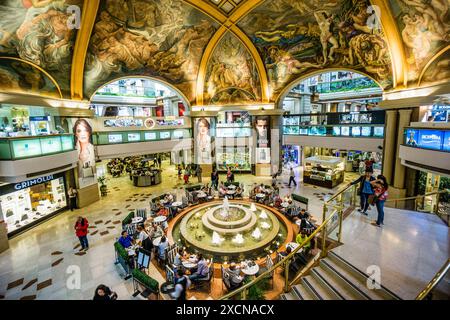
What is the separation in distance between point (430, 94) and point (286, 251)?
30.7 feet

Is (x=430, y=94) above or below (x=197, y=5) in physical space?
below

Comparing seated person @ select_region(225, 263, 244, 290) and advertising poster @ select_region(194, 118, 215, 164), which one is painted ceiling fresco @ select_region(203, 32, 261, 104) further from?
seated person @ select_region(225, 263, 244, 290)

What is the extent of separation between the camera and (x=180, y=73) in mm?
15633

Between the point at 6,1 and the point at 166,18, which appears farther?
the point at 166,18

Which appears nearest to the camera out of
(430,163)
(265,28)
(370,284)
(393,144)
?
(370,284)

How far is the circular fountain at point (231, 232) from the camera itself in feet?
25.1

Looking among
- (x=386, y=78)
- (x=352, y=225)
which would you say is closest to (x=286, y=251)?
(x=352, y=225)

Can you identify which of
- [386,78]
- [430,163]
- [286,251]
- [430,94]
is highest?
[386,78]

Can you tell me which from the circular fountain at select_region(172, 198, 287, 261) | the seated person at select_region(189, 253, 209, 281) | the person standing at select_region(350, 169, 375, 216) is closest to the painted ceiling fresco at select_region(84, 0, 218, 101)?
the circular fountain at select_region(172, 198, 287, 261)

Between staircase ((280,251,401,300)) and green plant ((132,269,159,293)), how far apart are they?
3.11m

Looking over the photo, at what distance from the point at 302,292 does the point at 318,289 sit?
0.39 metres

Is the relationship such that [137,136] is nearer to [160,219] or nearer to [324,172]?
[160,219]

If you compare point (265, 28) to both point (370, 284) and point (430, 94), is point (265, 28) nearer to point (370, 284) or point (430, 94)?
point (430, 94)
